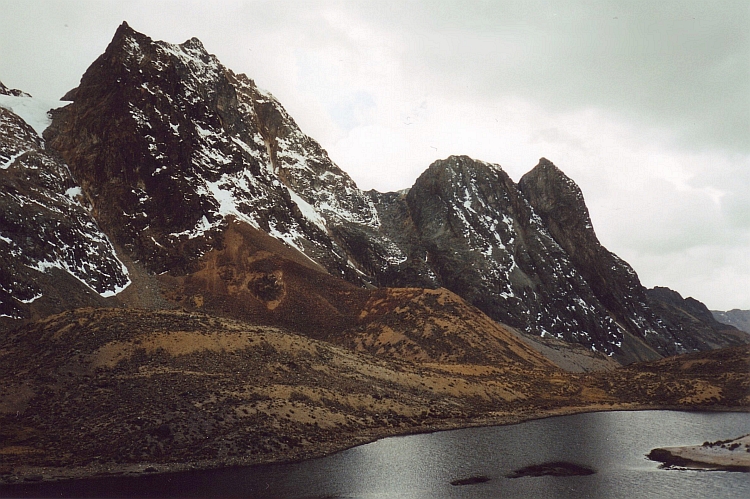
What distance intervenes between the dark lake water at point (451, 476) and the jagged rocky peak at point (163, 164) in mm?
86891

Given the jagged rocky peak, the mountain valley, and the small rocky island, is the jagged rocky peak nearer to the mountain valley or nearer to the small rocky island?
the mountain valley

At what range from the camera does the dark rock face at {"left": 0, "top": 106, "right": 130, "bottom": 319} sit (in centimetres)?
10325

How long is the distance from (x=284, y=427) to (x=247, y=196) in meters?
104

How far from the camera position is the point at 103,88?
5945 inches

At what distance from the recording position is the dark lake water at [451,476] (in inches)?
1737

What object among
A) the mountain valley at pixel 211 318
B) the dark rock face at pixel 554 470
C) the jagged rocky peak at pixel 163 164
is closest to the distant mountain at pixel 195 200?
the jagged rocky peak at pixel 163 164

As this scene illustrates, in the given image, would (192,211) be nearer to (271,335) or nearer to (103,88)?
(103,88)

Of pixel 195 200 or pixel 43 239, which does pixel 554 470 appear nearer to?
pixel 43 239

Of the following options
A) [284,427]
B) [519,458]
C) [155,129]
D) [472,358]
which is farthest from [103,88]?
[519,458]

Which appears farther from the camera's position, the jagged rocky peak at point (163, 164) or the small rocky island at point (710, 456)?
the jagged rocky peak at point (163, 164)

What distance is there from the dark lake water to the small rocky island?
210cm

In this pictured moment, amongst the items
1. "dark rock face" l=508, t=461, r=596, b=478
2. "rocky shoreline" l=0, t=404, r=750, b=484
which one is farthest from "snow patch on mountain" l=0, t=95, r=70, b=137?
"dark rock face" l=508, t=461, r=596, b=478

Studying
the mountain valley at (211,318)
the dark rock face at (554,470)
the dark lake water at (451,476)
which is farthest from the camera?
the mountain valley at (211,318)

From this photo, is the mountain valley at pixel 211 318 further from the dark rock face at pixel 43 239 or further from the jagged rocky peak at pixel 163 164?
the jagged rocky peak at pixel 163 164
